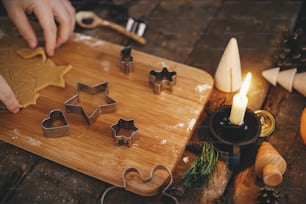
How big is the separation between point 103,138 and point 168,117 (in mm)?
226

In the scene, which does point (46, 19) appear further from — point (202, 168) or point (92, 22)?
point (202, 168)

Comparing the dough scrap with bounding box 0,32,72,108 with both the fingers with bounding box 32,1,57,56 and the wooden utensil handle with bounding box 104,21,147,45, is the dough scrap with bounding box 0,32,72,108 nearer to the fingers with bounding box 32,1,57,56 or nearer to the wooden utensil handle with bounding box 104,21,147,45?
the fingers with bounding box 32,1,57,56

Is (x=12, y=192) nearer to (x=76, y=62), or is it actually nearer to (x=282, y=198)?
(x=76, y=62)

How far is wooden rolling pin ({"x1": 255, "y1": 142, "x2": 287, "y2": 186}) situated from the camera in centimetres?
110

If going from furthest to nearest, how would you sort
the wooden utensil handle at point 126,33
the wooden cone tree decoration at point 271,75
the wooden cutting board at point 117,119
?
the wooden utensil handle at point 126,33, the wooden cone tree decoration at point 271,75, the wooden cutting board at point 117,119

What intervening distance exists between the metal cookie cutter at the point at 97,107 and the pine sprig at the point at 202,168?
1.07ft

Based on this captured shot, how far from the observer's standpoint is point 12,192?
3.86ft

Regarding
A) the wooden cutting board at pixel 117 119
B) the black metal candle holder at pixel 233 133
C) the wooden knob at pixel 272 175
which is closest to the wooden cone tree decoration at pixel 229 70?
the wooden cutting board at pixel 117 119

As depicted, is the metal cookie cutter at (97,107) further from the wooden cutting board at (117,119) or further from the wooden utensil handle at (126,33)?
the wooden utensil handle at (126,33)

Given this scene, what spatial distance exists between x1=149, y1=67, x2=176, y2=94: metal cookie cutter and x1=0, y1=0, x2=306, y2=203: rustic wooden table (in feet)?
0.54

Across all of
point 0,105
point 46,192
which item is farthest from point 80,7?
point 46,192

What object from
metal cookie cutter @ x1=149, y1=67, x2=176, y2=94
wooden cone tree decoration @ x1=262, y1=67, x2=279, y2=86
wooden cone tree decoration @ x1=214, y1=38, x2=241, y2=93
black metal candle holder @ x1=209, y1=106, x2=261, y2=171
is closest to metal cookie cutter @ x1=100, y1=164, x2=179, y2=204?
black metal candle holder @ x1=209, y1=106, x2=261, y2=171

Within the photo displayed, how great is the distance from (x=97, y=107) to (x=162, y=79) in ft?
0.87

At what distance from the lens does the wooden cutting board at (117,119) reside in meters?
1.20
